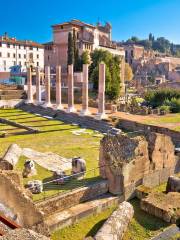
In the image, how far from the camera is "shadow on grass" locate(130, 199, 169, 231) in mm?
10883

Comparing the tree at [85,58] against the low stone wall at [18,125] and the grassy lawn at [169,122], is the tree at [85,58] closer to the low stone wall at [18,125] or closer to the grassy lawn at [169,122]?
the grassy lawn at [169,122]

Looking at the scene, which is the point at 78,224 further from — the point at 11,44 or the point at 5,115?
the point at 11,44

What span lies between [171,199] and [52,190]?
491cm

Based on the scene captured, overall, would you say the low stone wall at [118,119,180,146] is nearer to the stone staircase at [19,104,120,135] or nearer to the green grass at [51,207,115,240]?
the stone staircase at [19,104,120,135]

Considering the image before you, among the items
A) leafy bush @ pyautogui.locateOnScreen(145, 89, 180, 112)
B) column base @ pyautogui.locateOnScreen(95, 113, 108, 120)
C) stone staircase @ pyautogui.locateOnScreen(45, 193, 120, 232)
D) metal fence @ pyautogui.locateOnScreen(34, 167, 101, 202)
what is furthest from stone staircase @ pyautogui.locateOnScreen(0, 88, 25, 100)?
stone staircase @ pyautogui.locateOnScreen(45, 193, 120, 232)

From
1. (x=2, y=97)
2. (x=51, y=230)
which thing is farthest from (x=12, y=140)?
(x=2, y=97)

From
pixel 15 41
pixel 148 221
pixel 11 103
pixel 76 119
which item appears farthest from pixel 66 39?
pixel 148 221

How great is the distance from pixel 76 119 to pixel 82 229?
2097 centimetres

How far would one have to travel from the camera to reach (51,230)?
10.2 meters

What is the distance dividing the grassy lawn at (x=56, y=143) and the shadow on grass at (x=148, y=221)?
2.76 m

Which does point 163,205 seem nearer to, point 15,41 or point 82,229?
point 82,229

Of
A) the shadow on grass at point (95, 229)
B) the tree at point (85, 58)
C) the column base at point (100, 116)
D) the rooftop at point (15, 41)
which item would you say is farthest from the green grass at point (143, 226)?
the rooftop at point (15, 41)

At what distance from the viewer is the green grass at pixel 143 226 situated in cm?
1033

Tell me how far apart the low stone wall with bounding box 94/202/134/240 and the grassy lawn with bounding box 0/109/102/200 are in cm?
274
